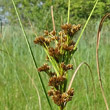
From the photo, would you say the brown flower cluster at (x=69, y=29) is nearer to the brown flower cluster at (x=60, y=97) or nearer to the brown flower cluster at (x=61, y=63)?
the brown flower cluster at (x=61, y=63)

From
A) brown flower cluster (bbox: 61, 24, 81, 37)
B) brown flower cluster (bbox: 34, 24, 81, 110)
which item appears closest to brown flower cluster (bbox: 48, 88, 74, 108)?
brown flower cluster (bbox: 34, 24, 81, 110)

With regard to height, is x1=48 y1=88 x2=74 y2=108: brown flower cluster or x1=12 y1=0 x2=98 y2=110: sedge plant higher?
x1=12 y1=0 x2=98 y2=110: sedge plant

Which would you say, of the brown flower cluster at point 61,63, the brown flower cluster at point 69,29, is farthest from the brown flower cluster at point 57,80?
the brown flower cluster at point 69,29

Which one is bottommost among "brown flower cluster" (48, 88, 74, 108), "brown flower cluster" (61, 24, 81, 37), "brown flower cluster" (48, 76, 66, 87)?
"brown flower cluster" (48, 88, 74, 108)

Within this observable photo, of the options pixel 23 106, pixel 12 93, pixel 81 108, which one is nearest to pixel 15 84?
pixel 12 93

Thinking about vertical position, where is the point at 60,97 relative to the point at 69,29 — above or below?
below

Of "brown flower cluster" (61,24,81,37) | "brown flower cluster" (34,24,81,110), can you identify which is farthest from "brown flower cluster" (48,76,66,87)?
"brown flower cluster" (61,24,81,37)

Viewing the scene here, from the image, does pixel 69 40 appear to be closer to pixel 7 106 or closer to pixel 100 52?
pixel 7 106

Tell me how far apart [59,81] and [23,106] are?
1.34m

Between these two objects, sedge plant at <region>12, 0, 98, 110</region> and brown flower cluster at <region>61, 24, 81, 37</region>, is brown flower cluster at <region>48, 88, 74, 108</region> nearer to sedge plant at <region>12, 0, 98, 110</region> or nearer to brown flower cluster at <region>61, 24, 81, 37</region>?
sedge plant at <region>12, 0, 98, 110</region>

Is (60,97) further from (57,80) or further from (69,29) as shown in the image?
(69,29)

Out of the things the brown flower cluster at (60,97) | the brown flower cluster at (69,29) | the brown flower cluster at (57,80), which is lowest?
the brown flower cluster at (60,97)

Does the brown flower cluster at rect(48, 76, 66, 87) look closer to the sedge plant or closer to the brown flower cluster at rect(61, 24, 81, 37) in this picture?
the sedge plant

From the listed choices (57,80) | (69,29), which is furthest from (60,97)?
(69,29)
